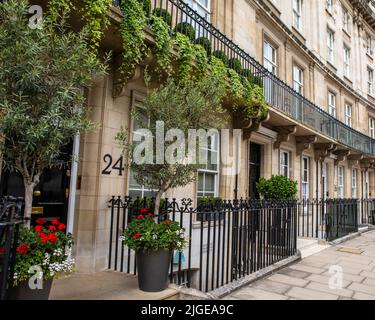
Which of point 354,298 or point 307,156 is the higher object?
point 307,156

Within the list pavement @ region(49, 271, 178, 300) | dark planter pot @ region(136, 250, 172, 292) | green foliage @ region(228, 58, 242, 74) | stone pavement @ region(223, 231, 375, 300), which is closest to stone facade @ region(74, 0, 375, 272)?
pavement @ region(49, 271, 178, 300)

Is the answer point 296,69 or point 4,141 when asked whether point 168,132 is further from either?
point 296,69

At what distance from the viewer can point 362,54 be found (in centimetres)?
1978

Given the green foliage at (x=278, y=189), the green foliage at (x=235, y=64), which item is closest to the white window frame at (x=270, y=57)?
the green foliage at (x=235, y=64)

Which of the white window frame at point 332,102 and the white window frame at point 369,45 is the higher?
the white window frame at point 369,45

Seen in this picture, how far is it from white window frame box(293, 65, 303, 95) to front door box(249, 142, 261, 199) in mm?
3978

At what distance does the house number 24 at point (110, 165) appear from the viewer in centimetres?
507

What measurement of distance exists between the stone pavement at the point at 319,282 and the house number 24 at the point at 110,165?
2.66 m

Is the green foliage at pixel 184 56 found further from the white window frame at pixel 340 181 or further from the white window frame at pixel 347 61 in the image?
the white window frame at pixel 347 61

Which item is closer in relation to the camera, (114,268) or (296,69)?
(114,268)

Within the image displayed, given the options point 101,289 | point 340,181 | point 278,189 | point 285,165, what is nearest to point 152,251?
point 101,289

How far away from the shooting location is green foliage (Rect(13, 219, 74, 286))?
257 centimetres
